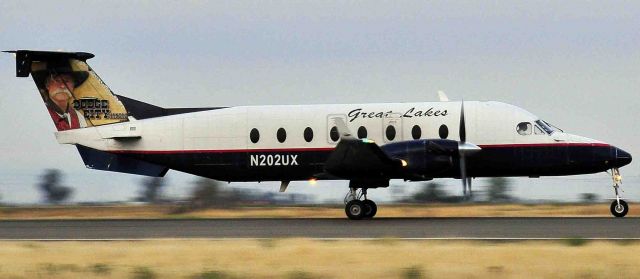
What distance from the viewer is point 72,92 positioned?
105 feet

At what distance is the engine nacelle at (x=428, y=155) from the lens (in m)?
27.1

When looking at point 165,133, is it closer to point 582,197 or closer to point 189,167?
point 189,167

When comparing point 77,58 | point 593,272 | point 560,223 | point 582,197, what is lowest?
point 582,197

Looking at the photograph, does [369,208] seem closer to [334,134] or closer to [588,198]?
[334,134]

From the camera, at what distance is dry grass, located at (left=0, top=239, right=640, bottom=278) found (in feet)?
50.3

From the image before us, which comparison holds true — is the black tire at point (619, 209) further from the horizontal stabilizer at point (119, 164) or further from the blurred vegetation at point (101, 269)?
the blurred vegetation at point (101, 269)

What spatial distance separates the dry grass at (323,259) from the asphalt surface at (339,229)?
196 cm

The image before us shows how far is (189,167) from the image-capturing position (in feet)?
103

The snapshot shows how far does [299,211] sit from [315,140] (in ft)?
24.7

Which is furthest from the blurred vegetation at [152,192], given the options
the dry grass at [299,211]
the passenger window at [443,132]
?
the passenger window at [443,132]

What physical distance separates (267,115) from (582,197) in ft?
50.6

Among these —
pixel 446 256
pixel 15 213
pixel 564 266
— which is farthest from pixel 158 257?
pixel 15 213

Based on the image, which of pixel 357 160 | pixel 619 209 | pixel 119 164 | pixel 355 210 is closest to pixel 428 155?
pixel 357 160

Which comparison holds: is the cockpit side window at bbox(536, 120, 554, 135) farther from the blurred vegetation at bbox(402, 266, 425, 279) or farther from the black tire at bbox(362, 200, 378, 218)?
the blurred vegetation at bbox(402, 266, 425, 279)
